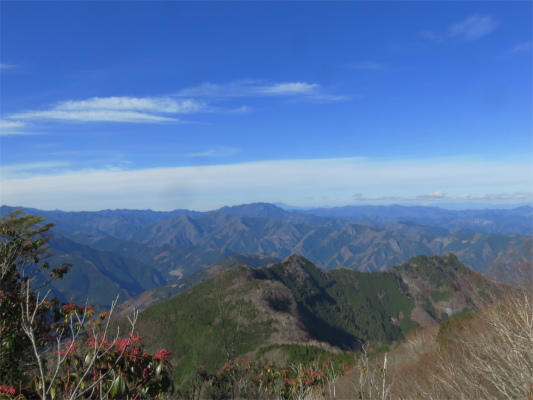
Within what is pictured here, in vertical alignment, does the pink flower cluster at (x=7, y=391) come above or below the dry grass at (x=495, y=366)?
above

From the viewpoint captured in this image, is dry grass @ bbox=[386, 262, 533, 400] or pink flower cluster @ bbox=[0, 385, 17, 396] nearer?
pink flower cluster @ bbox=[0, 385, 17, 396]

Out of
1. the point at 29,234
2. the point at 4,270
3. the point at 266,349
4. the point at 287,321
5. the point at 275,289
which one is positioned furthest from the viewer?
the point at 275,289

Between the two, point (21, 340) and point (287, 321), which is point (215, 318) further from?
point (21, 340)

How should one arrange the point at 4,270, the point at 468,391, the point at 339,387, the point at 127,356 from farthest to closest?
the point at 339,387 → the point at 4,270 → the point at 468,391 → the point at 127,356

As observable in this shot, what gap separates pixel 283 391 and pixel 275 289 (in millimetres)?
136854

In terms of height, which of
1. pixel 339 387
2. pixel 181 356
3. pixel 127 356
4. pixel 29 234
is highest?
pixel 29 234

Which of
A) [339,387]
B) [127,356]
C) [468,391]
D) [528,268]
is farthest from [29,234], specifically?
[528,268]

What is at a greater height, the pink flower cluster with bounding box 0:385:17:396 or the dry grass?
the pink flower cluster with bounding box 0:385:17:396

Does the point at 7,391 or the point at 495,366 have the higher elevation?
the point at 7,391

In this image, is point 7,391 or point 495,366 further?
point 495,366

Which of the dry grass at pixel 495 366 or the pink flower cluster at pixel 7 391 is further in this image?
the dry grass at pixel 495 366

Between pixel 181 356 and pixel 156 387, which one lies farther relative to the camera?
pixel 181 356

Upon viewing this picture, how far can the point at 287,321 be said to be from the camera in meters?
114

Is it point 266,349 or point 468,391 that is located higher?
point 468,391
